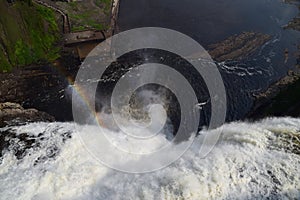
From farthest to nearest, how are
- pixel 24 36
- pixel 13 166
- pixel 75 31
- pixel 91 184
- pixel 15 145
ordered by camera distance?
1. pixel 75 31
2. pixel 24 36
3. pixel 15 145
4. pixel 13 166
5. pixel 91 184

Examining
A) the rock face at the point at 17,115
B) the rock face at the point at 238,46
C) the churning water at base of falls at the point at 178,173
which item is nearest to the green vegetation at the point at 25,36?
the rock face at the point at 17,115

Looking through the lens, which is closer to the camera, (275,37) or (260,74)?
(260,74)

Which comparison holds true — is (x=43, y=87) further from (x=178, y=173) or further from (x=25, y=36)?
(x=178, y=173)

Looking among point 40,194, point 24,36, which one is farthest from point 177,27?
point 40,194

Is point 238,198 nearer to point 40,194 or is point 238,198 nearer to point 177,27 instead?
point 40,194

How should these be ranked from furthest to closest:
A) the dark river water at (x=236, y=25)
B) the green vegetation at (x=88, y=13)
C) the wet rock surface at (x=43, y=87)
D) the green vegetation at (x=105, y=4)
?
the green vegetation at (x=105, y=4) < the green vegetation at (x=88, y=13) < the dark river water at (x=236, y=25) < the wet rock surface at (x=43, y=87)

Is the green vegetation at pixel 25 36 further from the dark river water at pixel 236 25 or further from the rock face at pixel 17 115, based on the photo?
the dark river water at pixel 236 25
